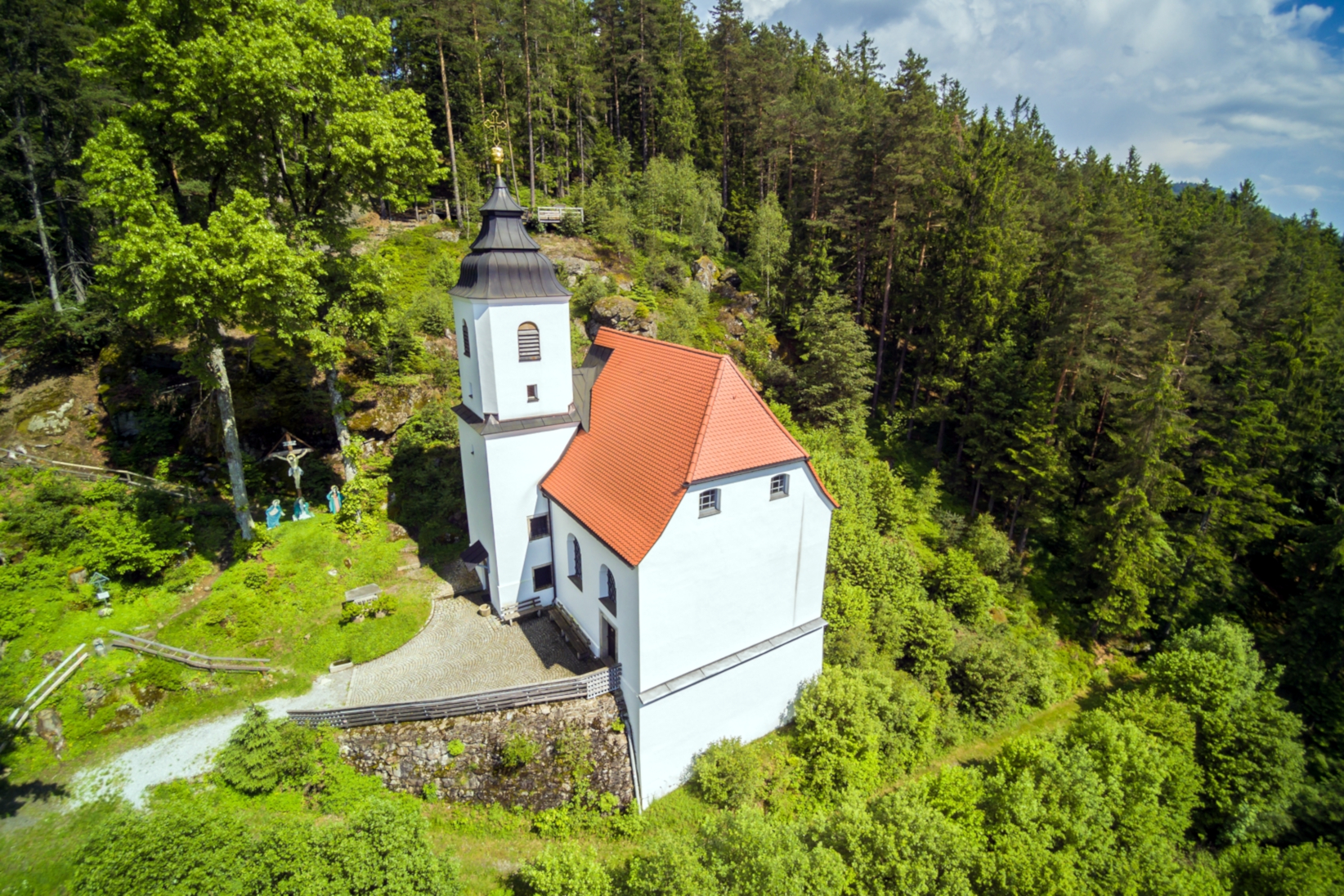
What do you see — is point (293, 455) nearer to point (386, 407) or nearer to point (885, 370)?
point (386, 407)

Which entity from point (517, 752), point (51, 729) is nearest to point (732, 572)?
point (517, 752)

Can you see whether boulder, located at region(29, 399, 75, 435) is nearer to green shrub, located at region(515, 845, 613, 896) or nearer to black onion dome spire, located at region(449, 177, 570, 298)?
black onion dome spire, located at region(449, 177, 570, 298)

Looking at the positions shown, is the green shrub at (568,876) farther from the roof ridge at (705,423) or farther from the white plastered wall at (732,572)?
the roof ridge at (705,423)

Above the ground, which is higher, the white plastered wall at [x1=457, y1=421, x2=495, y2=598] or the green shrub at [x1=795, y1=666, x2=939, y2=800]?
the white plastered wall at [x1=457, y1=421, x2=495, y2=598]

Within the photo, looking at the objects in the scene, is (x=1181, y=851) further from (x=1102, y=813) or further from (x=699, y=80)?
(x=699, y=80)

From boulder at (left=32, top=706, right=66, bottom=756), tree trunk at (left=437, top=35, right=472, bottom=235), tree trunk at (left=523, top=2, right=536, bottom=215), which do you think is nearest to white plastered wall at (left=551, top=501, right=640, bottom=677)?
boulder at (left=32, top=706, right=66, bottom=756)

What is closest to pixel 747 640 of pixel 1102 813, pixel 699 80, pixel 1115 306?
pixel 1102 813

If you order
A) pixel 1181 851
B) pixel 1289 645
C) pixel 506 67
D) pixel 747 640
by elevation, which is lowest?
pixel 1181 851
